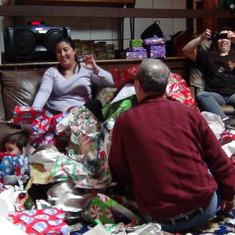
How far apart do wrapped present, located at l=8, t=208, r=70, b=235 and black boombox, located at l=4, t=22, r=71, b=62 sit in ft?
6.78

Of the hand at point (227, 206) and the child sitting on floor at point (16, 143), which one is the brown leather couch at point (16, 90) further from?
the hand at point (227, 206)

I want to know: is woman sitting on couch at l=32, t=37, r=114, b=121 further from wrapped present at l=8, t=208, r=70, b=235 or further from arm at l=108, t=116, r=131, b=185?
wrapped present at l=8, t=208, r=70, b=235

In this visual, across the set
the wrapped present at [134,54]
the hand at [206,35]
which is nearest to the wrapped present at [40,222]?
the hand at [206,35]

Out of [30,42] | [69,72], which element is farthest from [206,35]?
[30,42]

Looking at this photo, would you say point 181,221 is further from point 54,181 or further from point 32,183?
point 32,183

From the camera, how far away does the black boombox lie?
3420 millimetres

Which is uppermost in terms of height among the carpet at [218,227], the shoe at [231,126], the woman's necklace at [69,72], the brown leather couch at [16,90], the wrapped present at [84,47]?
the wrapped present at [84,47]

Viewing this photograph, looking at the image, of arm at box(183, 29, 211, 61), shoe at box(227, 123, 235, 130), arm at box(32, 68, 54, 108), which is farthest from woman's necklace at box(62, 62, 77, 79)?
shoe at box(227, 123, 235, 130)

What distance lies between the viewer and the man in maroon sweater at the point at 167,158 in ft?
5.05

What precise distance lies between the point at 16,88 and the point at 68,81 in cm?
43

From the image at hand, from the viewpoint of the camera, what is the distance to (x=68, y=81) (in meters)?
3.00

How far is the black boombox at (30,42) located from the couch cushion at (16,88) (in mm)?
359

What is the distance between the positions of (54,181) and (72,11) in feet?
6.78

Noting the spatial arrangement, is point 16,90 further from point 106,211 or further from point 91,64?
point 106,211
